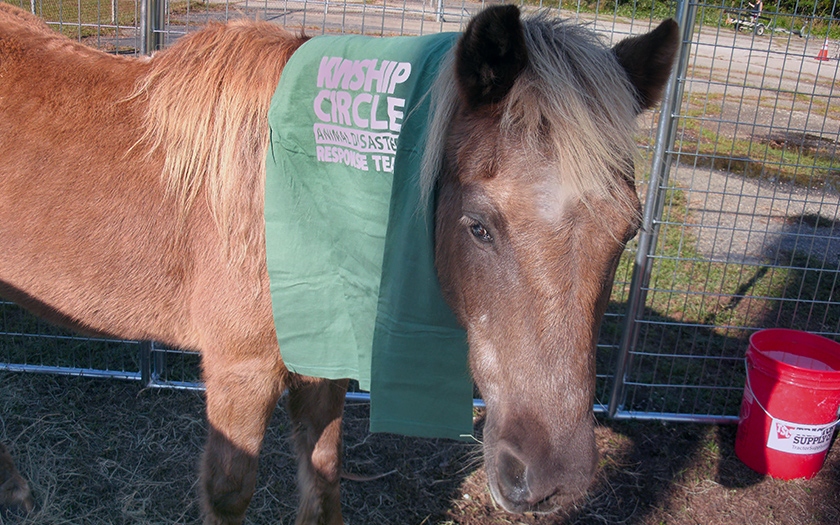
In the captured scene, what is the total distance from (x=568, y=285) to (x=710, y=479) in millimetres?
2548

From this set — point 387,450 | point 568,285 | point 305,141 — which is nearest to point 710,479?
point 387,450

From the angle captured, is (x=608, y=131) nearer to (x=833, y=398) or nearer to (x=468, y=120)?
(x=468, y=120)

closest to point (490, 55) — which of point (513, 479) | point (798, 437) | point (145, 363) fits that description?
point (513, 479)

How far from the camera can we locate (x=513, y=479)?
1282 millimetres

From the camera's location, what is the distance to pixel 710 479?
3.09 metres

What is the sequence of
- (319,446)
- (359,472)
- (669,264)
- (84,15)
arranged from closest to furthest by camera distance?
(319,446) → (359,472) → (84,15) → (669,264)

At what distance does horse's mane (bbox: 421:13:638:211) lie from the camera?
4.37 ft

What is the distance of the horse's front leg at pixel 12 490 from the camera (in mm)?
2566

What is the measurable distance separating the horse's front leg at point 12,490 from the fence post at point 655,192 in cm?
333

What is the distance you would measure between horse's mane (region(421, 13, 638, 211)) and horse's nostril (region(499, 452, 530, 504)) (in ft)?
2.20

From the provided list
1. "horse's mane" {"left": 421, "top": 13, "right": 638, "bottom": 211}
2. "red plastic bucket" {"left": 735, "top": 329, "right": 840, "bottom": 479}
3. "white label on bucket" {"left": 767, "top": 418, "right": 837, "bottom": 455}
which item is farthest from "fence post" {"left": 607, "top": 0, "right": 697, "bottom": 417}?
"horse's mane" {"left": 421, "top": 13, "right": 638, "bottom": 211}

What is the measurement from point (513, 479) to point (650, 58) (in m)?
1.25

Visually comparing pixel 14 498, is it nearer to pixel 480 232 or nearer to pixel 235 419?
pixel 235 419

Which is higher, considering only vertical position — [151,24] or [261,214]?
[151,24]
